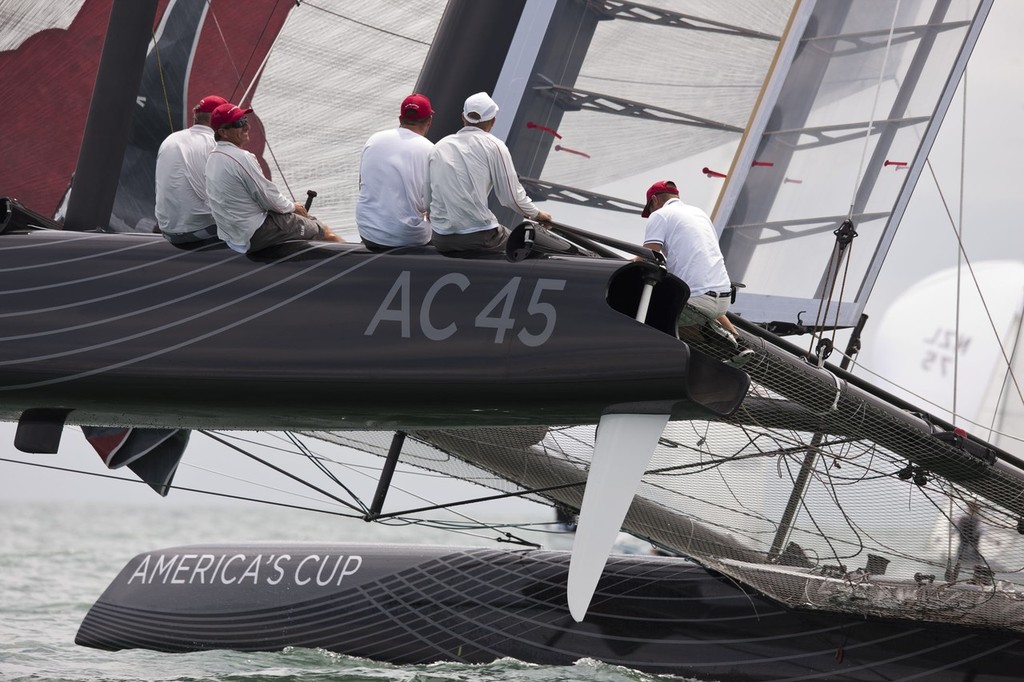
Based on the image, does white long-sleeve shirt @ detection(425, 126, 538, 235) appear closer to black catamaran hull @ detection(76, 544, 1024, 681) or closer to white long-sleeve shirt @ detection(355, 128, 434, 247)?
white long-sleeve shirt @ detection(355, 128, 434, 247)

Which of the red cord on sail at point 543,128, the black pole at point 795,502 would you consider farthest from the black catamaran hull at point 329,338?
the red cord on sail at point 543,128

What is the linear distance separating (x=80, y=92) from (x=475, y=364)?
3531mm

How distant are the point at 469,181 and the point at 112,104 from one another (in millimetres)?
1784

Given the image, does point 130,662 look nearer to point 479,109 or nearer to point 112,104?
point 112,104

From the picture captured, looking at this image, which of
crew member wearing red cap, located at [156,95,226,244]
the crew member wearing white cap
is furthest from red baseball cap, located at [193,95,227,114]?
the crew member wearing white cap

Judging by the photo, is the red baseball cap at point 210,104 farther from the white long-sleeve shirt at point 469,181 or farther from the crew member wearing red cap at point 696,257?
the crew member wearing red cap at point 696,257

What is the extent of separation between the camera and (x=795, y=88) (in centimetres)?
813

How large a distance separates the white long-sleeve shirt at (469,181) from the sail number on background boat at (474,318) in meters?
0.21

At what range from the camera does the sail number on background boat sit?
429cm

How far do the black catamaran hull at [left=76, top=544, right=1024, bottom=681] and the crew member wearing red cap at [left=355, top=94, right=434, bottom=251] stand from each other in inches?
105

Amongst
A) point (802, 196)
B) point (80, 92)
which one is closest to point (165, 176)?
point (80, 92)

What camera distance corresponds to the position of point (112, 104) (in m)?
5.52

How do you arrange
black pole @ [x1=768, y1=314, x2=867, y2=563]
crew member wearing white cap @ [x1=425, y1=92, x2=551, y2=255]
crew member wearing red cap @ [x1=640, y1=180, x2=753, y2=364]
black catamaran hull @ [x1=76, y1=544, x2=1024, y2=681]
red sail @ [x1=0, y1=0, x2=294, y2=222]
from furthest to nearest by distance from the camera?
red sail @ [x1=0, y1=0, x2=294, y2=222] → black catamaran hull @ [x1=76, y1=544, x2=1024, y2=681] → black pole @ [x1=768, y1=314, x2=867, y2=563] → crew member wearing red cap @ [x1=640, y1=180, x2=753, y2=364] → crew member wearing white cap @ [x1=425, y1=92, x2=551, y2=255]

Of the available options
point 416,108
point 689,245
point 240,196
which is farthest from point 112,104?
point 689,245
